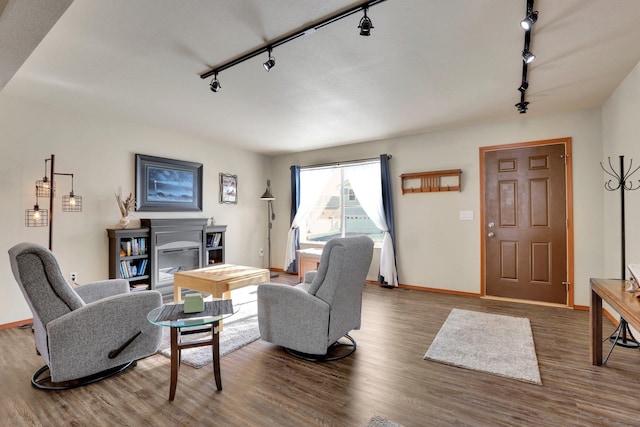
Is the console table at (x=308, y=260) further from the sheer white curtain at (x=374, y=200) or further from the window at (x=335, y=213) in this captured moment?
the sheer white curtain at (x=374, y=200)

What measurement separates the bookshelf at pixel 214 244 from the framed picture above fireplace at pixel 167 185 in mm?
434

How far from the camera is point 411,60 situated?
2.71m

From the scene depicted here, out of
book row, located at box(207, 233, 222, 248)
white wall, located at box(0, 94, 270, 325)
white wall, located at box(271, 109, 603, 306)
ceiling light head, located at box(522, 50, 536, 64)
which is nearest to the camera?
ceiling light head, located at box(522, 50, 536, 64)

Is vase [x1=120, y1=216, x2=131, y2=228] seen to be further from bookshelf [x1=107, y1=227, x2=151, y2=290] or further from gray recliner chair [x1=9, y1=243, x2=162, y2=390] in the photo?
gray recliner chair [x1=9, y1=243, x2=162, y2=390]

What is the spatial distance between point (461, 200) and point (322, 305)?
3307 millimetres

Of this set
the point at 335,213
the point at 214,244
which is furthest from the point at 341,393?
the point at 335,213

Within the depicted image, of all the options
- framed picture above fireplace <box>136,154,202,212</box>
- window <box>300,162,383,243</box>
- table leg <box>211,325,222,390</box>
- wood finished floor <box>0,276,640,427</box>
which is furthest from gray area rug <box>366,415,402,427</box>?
framed picture above fireplace <box>136,154,202,212</box>

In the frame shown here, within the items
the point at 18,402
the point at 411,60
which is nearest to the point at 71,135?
the point at 18,402

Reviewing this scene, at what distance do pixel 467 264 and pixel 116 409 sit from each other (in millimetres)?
4570

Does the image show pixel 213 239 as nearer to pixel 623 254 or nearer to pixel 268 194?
pixel 268 194

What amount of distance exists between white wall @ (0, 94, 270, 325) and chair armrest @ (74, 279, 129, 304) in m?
1.45

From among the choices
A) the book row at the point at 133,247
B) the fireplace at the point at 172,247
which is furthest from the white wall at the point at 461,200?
A: the book row at the point at 133,247

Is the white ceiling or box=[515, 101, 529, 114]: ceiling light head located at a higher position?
the white ceiling

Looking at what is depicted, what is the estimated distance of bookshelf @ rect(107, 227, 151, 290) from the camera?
4199 millimetres
